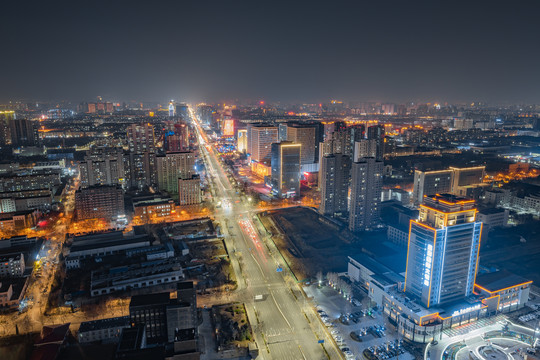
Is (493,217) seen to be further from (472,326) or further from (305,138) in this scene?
(305,138)

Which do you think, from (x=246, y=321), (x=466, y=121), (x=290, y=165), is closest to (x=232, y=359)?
(x=246, y=321)

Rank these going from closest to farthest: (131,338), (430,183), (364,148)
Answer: (131,338)
(430,183)
(364,148)

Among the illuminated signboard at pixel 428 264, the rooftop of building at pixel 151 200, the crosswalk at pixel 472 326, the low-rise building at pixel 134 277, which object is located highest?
the illuminated signboard at pixel 428 264

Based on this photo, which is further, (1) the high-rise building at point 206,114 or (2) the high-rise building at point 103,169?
(1) the high-rise building at point 206,114

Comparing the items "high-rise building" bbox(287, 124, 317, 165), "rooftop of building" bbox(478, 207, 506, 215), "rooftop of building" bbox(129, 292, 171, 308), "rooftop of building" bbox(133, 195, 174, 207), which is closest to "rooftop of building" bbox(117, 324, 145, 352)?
"rooftop of building" bbox(129, 292, 171, 308)

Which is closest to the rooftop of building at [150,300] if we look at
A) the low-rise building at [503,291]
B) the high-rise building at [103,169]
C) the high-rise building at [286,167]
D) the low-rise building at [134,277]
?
the low-rise building at [134,277]

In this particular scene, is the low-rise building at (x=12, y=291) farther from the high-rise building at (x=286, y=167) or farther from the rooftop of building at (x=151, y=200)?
the high-rise building at (x=286, y=167)

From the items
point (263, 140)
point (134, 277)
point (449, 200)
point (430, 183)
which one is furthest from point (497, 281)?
point (263, 140)
